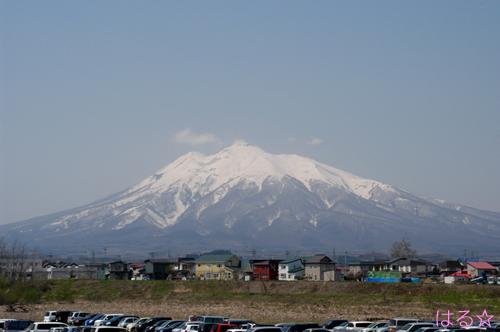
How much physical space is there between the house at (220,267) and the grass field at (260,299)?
70.4ft

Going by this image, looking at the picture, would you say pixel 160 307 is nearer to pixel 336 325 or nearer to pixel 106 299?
pixel 106 299

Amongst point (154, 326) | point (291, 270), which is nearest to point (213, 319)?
point (154, 326)

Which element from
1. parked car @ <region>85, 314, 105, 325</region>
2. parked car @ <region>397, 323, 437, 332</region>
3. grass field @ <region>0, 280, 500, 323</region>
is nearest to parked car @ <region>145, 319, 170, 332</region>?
parked car @ <region>85, 314, 105, 325</region>

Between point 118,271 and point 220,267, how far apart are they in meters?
19.1

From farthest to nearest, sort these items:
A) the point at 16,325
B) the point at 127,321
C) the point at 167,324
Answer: the point at 127,321 < the point at 167,324 < the point at 16,325

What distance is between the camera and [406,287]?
63.2m

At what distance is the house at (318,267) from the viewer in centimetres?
8988

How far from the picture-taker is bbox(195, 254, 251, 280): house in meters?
102

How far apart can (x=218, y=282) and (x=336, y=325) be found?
42952 mm

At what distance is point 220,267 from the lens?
103 meters

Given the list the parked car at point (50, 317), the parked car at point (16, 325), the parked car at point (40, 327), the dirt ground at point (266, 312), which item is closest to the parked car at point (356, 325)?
the dirt ground at point (266, 312)

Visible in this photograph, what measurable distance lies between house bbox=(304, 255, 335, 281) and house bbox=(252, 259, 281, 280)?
7239mm

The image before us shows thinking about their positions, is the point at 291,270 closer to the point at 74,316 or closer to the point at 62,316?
the point at 62,316

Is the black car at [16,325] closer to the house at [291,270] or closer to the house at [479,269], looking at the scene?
the house at [291,270]
